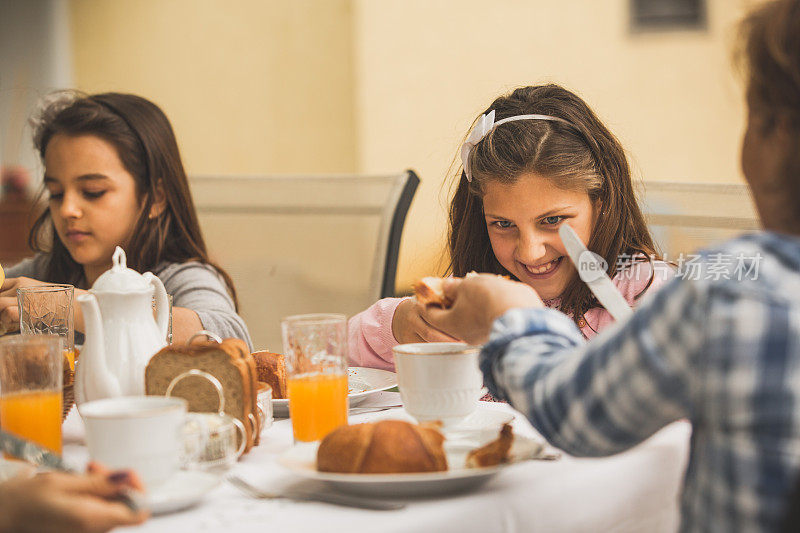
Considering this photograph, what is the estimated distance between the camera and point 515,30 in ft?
16.0

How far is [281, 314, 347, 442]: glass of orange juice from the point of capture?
35.2 inches

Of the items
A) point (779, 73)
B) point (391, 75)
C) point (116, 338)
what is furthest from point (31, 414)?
point (391, 75)

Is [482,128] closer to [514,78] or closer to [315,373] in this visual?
[315,373]

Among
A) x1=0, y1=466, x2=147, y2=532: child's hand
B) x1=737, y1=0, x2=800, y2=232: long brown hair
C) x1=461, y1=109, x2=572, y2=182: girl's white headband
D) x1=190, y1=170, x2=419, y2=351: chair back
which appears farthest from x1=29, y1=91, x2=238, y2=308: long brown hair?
x1=737, y1=0, x2=800, y2=232: long brown hair

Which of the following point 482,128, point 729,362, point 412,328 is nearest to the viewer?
point 729,362

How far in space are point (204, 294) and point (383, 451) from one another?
3.79 ft

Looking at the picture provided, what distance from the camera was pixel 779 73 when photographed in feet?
2.01

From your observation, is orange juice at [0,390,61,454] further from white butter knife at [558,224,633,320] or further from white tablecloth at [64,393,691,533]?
white butter knife at [558,224,633,320]

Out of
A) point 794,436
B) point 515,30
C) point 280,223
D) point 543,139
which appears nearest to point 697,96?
point 515,30

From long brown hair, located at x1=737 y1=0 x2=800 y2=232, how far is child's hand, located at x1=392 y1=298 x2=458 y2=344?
66cm

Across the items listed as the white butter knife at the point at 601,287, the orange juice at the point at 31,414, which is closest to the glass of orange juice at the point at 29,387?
the orange juice at the point at 31,414

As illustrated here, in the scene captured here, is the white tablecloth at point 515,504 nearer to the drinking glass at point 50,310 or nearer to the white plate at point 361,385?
the white plate at point 361,385

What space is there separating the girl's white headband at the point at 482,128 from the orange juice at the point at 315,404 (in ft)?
2.71

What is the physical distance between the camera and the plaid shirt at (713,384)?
54 centimetres
